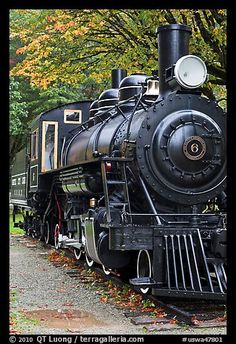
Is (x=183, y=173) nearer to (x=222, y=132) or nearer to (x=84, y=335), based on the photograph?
(x=222, y=132)

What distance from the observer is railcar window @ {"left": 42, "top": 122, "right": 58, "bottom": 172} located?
41.9ft

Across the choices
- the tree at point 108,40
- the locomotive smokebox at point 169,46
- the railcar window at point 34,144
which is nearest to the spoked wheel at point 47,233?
the railcar window at point 34,144

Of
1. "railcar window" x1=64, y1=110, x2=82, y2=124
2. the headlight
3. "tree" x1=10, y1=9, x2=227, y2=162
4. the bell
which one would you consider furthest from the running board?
"railcar window" x1=64, y1=110, x2=82, y2=124

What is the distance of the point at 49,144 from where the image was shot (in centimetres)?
1309

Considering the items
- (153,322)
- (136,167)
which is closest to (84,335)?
(153,322)

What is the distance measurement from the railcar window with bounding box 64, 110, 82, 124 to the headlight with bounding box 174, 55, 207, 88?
5975 millimetres

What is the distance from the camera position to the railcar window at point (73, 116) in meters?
12.8

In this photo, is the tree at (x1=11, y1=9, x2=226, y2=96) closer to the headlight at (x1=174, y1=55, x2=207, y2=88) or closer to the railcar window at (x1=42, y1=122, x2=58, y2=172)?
the railcar window at (x1=42, y1=122, x2=58, y2=172)

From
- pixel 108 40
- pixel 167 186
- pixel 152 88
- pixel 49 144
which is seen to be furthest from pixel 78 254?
pixel 108 40

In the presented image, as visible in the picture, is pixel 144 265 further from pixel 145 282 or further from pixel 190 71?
pixel 190 71

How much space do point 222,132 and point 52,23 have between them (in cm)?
726
